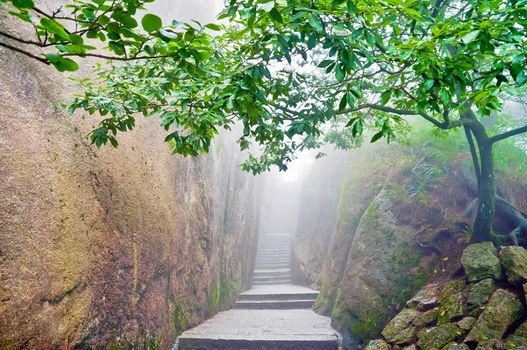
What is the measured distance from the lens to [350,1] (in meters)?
1.91

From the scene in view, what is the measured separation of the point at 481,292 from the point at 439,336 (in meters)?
0.77

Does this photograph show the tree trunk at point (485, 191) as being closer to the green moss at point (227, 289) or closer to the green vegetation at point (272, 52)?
the green vegetation at point (272, 52)

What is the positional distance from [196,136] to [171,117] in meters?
0.27

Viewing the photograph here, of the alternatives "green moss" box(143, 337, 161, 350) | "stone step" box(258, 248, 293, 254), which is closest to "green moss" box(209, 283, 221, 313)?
"green moss" box(143, 337, 161, 350)

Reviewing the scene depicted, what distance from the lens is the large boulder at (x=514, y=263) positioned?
366 centimetres

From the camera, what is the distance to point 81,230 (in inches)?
127

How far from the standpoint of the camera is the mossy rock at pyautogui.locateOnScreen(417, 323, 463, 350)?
3.56 metres

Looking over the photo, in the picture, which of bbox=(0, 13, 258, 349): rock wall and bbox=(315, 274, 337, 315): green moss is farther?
bbox=(315, 274, 337, 315): green moss

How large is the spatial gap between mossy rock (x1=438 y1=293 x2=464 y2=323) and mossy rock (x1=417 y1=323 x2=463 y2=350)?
0.12 m

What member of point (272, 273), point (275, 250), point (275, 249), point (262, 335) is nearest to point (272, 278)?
point (272, 273)

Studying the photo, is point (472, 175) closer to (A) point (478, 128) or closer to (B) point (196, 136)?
(A) point (478, 128)

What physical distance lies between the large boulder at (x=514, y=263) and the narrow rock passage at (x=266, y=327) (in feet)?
8.94

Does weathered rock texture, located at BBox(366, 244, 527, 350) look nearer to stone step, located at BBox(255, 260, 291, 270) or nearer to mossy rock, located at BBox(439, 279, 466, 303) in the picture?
mossy rock, located at BBox(439, 279, 466, 303)

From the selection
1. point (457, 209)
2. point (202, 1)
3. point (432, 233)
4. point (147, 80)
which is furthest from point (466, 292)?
point (202, 1)
